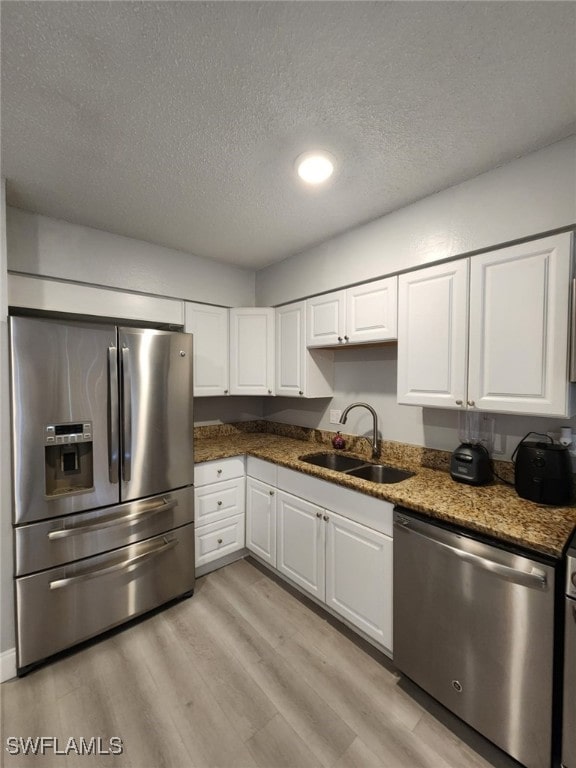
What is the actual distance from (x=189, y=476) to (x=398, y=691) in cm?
159

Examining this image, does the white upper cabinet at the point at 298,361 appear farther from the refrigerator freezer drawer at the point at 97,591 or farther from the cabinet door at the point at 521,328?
the refrigerator freezer drawer at the point at 97,591

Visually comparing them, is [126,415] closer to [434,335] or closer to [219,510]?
[219,510]

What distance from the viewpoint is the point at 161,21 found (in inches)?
36.0

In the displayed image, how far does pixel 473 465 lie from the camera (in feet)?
5.43

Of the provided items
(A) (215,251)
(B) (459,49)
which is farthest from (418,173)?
(A) (215,251)

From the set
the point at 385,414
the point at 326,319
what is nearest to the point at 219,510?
the point at 385,414

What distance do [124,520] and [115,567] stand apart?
255 millimetres

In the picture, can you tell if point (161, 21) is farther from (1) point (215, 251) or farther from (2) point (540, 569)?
(2) point (540, 569)

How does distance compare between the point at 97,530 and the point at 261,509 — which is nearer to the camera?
the point at 97,530

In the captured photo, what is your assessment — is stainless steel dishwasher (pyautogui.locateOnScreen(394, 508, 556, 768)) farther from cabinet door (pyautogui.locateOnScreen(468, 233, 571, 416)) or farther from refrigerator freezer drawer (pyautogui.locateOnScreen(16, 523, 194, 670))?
refrigerator freezer drawer (pyautogui.locateOnScreen(16, 523, 194, 670))

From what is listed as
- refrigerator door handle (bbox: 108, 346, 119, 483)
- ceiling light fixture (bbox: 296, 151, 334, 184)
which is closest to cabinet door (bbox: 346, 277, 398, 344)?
ceiling light fixture (bbox: 296, 151, 334, 184)

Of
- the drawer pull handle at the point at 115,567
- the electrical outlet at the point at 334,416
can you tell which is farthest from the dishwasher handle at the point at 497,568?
the drawer pull handle at the point at 115,567

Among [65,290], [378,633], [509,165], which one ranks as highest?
[509,165]

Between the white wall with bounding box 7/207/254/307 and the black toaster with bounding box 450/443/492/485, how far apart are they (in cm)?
223
